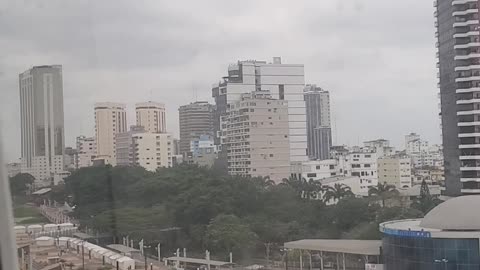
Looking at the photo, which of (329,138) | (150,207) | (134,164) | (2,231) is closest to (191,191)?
(150,207)

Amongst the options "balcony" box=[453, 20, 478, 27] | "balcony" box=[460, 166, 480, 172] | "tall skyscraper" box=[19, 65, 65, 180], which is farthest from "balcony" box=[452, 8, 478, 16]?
"tall skyscraper" box=[19, 65, 65, 180]

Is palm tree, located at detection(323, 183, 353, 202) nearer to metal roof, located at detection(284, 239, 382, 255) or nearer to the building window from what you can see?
metal roof, located at detection(284, 239, 382, 255)

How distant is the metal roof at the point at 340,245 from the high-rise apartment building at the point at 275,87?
1.67 meters

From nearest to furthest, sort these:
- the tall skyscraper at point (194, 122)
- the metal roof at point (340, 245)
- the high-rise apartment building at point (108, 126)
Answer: the high-rise apartment building at point (108, 126) < the metal roof at point (340, 245) < the tall skyscraper at point (194, 122)

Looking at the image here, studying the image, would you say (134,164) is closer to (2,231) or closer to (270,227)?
(270,227)

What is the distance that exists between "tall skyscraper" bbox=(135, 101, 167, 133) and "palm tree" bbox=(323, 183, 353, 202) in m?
2.04

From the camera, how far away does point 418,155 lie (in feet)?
25.5

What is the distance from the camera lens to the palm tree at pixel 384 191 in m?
7.36

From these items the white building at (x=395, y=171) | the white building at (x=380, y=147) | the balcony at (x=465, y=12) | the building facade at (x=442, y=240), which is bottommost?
the building facade at (x=442, y=240)

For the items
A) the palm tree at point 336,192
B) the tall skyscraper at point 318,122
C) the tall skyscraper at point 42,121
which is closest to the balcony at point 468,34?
the tall skyscraper at point 318,122

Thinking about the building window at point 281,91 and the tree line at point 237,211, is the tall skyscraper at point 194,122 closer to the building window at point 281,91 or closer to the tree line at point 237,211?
the tree line at point 237,211

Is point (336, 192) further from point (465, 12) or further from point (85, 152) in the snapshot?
point (85, 152)

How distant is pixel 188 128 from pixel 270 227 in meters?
1.47

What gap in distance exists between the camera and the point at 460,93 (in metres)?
7.45
